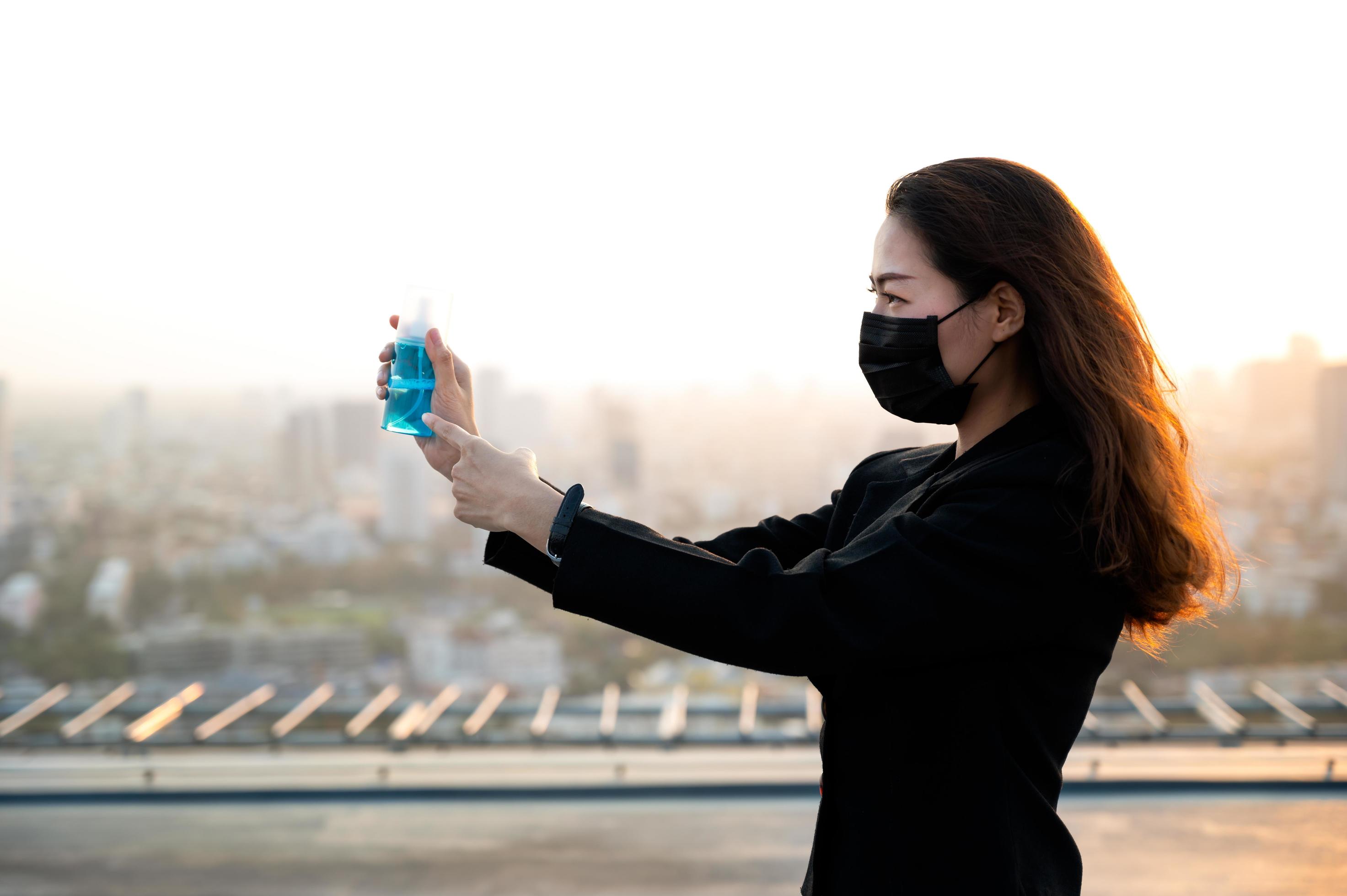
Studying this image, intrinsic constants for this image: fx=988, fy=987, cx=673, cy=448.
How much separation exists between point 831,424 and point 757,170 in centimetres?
123

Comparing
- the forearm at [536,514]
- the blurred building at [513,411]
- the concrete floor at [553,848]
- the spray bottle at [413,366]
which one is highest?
the spray bottle at [413,366]

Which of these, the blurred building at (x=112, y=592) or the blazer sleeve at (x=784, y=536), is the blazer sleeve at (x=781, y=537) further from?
the blurred building at (x=112, y=592)

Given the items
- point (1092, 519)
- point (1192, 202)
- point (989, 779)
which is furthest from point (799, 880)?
point (1192, 202)

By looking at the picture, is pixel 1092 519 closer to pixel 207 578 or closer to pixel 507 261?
pixel 507 261

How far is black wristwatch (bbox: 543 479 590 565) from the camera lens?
2.70ft

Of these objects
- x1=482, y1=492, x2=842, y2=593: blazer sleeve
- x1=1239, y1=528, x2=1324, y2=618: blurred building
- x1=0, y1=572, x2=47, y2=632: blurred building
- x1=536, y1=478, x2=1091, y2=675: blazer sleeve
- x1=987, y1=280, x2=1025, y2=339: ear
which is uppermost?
x1=987, y1=280, x2=1025, y2=339: ear

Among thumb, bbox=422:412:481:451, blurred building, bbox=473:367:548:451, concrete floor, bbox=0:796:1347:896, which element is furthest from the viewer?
blurred building, bbox=473:367:548:451

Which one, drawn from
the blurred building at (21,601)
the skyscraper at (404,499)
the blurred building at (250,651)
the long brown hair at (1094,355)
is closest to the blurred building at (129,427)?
the blurred building at (21,601)

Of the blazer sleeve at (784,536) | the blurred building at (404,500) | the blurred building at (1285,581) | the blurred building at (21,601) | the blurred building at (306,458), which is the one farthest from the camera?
the blurred building at (306,458)

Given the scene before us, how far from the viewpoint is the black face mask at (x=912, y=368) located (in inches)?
37.3

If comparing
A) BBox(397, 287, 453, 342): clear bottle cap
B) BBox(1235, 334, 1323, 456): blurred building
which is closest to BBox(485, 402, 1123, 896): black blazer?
BBox(397, 287, 453, 342): clear bottle cap

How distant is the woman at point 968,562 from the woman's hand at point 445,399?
4 cm

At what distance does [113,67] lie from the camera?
4.61 m

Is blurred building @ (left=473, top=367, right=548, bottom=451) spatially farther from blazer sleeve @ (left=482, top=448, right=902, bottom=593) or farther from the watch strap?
the watch strap
